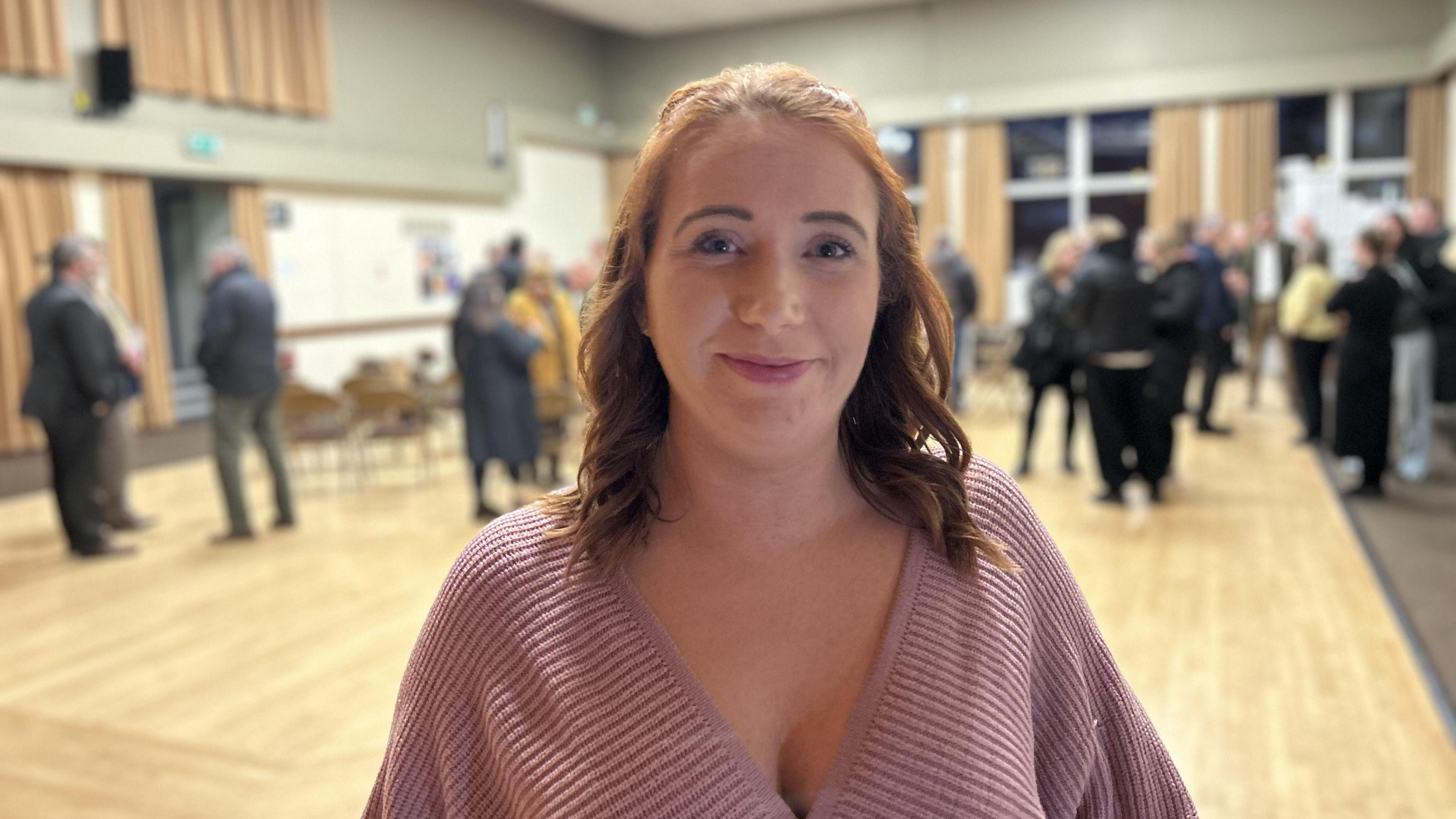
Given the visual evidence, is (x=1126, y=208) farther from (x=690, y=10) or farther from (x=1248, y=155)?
(x=690, y=10)

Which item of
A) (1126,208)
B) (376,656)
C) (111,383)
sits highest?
(1126,208)

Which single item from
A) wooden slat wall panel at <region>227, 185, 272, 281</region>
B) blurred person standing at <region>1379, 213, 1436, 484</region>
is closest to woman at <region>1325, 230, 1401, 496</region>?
blurred person standing at <region>1379, 213, 1436, 484</region>

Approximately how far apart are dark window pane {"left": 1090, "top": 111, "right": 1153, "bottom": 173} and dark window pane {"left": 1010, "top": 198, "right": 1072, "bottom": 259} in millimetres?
662

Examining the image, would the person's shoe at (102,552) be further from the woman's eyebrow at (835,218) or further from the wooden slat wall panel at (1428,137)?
the wooden slat wall panel at (1428,137)

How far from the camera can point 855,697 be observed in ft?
3.20

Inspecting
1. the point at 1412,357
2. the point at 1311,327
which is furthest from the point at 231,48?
the point at 1412,357

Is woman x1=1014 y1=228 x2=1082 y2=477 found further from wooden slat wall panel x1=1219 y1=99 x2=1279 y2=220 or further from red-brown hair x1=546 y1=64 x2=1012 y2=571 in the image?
wooden slat wall panel x1=1219 y1=99 x2=1279 y2=220

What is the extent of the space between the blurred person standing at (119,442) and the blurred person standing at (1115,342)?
542 centimetres

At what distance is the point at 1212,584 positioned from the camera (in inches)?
195

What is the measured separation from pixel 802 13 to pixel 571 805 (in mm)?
14952

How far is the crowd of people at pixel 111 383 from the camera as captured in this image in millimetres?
6035

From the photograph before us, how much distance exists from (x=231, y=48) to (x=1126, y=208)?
33.5ft

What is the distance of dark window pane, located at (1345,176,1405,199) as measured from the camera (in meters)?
12.7

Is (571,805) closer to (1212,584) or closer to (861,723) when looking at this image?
(861,723)
